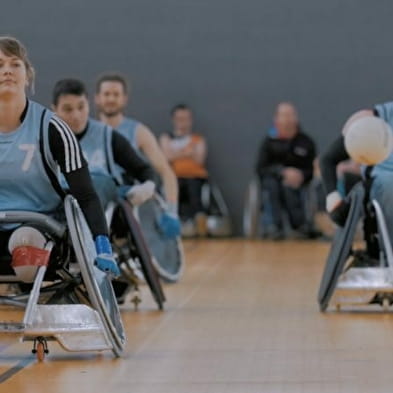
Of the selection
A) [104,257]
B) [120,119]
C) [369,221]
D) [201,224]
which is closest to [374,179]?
[369,221]

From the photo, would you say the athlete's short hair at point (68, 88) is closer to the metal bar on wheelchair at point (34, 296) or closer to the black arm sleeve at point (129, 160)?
the black arm sleeve at point (129, 160)

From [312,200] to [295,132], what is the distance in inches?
28.6

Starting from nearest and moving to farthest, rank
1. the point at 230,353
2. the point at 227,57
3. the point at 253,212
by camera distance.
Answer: the point at 230,353
the point at 253,212
the point at 227,57

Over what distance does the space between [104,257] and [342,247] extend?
1.94 m

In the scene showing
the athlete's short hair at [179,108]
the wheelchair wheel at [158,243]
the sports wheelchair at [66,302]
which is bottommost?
the athlete's short hair at [179,108]

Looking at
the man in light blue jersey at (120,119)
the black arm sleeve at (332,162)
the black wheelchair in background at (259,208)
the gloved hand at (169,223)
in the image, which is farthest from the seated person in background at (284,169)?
the black arm sleeve at (332,162)

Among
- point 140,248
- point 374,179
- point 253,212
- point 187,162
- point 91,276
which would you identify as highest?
point 91,276

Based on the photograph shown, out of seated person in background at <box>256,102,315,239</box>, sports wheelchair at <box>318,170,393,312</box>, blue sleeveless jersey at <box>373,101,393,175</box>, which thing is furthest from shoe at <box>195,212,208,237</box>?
blue sleeveless jersey at <box>373,101,393,175</box>

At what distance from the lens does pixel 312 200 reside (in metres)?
14.3

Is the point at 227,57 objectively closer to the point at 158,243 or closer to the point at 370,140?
the point at 158,243

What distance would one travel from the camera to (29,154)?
17.1 ft

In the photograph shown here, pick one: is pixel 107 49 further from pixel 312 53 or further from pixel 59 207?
pixel 59 207

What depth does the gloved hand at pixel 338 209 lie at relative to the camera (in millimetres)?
6801

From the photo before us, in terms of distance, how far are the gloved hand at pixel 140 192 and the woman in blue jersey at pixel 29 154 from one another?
197 cm
